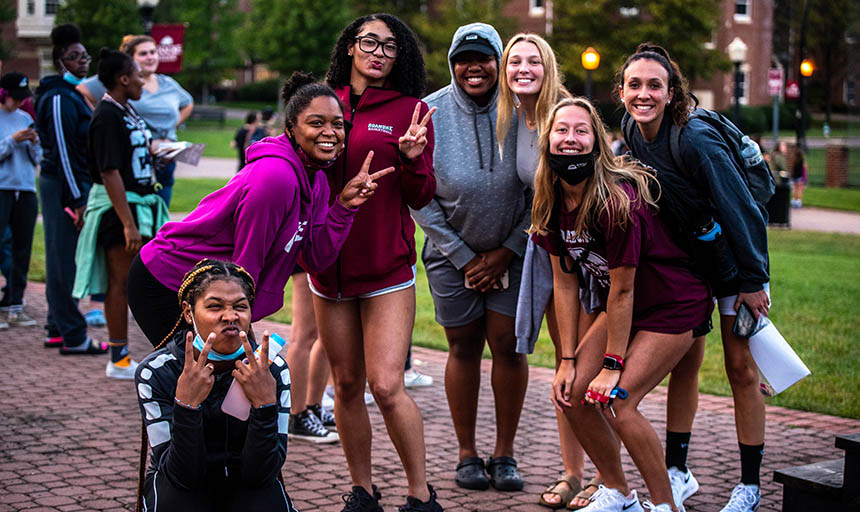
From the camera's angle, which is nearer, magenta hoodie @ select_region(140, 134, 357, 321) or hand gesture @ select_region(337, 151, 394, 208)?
magenta hoodie @ select_region(140, 134, 357, 321)

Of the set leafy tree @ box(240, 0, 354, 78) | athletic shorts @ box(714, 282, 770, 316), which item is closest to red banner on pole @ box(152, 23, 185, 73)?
athletic shorts @ box(714, 282, 770, 316)

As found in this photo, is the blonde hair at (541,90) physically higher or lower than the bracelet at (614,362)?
higher

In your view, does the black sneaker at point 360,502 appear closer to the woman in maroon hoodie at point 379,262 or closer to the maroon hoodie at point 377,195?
the woman in maroon hoodie at point 379,262

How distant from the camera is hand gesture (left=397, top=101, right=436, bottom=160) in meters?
4.62

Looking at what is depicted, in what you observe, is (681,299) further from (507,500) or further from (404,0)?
(404,0)

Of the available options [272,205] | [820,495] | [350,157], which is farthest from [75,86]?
[820,495]

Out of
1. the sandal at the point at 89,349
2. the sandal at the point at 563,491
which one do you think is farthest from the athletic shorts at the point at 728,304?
the sandal at the point at 89,349

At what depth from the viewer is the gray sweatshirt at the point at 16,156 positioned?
9055mm

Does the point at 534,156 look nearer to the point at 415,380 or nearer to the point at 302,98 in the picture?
the point at 302,98

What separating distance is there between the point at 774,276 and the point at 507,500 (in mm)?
9755

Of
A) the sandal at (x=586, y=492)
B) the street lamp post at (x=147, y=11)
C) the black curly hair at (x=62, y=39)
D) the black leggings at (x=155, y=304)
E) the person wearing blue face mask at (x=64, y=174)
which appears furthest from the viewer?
the street lamp post at (x=147, y=11)

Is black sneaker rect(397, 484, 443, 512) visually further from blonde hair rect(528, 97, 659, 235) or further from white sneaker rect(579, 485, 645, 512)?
blonde hair rect(528, 97, 659, 235)

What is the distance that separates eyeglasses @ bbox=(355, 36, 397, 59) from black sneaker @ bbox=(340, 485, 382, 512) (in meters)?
2.10

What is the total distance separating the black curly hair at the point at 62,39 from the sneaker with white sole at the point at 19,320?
2596 mm
